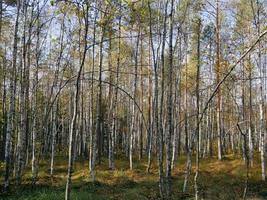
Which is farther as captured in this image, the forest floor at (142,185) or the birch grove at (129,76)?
Result: the forest floor at (142,185)

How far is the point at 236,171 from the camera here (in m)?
22.0

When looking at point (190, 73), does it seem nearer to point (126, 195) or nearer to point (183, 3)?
point (183, 3)

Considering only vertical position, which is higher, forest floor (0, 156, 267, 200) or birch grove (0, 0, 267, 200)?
birch grove (0, 0, 267, 200)

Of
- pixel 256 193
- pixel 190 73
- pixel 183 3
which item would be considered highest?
pixel 183 3

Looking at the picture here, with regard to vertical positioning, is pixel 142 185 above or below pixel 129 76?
below

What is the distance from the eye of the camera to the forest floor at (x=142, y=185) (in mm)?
14023

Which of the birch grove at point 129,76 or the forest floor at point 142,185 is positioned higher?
the birch grove at point 129,76

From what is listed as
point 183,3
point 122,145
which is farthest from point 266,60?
point 122,145

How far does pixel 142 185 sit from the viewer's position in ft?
58.4

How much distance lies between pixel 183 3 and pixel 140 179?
38.4 ft

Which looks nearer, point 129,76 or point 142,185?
point 142,185

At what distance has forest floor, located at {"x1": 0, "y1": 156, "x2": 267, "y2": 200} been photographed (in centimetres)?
1402

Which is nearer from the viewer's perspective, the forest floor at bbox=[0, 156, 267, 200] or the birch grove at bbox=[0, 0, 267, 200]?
the birch grove at bbox=[0, 0, 267, 200]

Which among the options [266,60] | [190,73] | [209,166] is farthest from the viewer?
[190,73]
